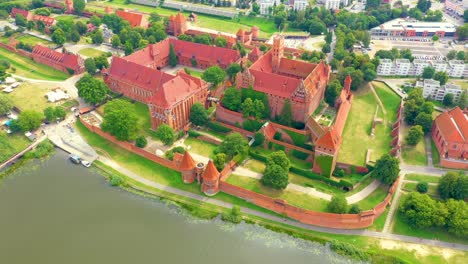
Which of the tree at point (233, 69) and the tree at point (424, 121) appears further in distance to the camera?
the tree at point (233, 69)

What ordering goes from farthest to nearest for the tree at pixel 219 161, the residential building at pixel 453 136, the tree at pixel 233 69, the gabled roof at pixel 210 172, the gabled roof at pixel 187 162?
1. the tree at pixel 233 69
2. the residential building at pixel 453 136
3. the tree at pixel 219 161
4. the gabled roof at pixel 187 162
5. the gabled roof at pixel 210 172

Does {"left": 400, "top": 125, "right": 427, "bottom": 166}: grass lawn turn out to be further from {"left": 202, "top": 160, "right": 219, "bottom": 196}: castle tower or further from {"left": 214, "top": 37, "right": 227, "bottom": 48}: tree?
{"left": 214, "top": 37, "right": 227, "bottom": 48}: tree

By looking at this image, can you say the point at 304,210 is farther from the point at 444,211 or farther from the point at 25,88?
the point at 25,88

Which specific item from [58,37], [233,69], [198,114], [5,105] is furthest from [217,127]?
[58,37]

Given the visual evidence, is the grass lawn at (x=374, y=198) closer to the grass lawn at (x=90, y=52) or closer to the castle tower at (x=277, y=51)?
the castle tower at (x=277, y=51)

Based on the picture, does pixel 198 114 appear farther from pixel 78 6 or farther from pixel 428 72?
pixel 78 6

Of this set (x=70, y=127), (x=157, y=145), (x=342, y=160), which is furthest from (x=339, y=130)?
(x=70, y=127)

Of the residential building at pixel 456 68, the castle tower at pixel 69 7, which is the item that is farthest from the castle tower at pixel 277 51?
the castle tower at pixel 69 7
